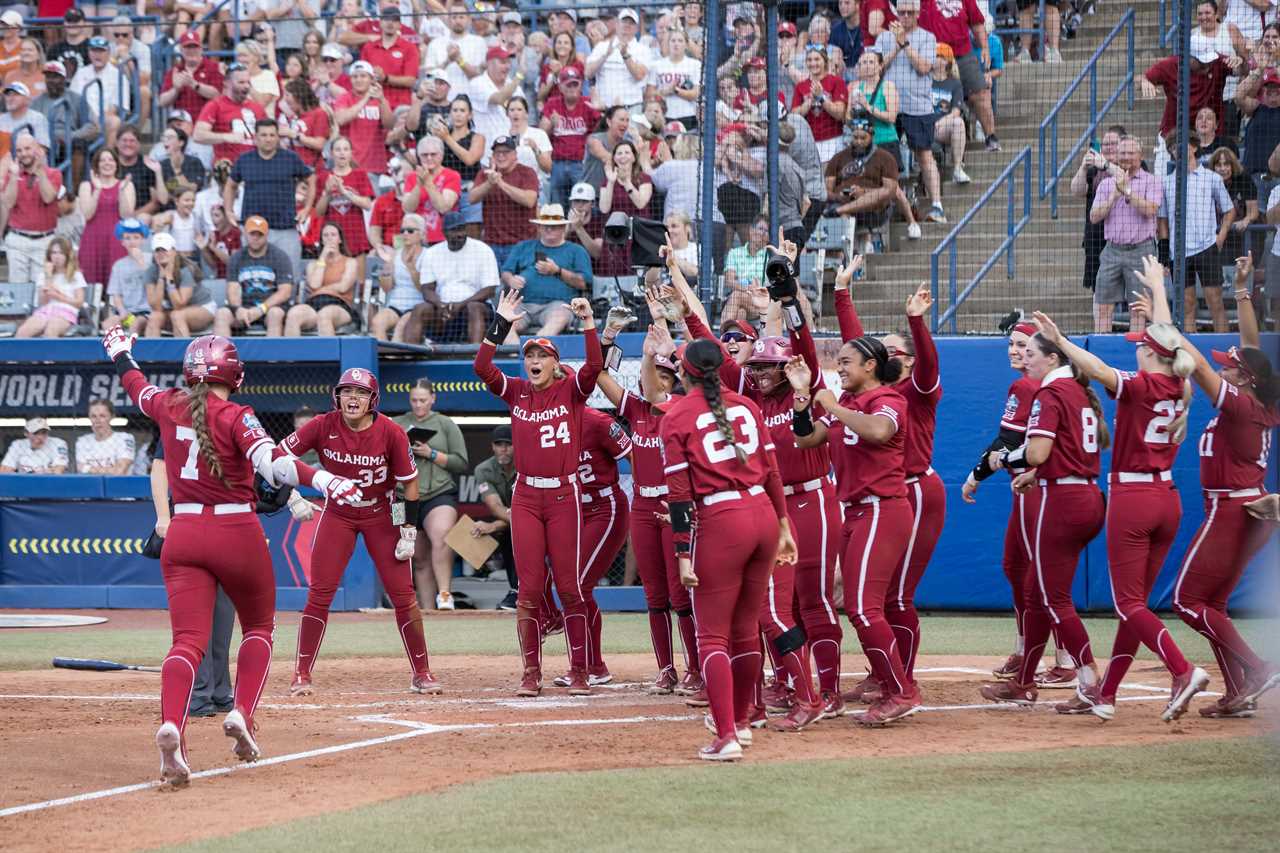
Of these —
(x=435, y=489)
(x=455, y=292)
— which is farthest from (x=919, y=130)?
(x=435, y=489)

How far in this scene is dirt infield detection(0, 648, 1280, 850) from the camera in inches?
237

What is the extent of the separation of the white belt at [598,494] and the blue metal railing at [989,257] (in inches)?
197

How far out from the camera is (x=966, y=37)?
1507 cm

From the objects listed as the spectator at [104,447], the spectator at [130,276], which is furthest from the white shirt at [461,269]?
the spectator at [104,447]

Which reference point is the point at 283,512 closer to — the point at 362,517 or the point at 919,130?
the point at 362,517

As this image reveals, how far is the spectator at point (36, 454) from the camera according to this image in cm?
1553

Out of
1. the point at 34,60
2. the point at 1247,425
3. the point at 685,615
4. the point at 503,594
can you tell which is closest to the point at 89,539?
the point at 503,594

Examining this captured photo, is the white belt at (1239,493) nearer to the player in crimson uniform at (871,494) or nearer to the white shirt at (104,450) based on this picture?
the player in crimson uniform at (871,494)

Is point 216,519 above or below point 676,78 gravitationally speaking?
below

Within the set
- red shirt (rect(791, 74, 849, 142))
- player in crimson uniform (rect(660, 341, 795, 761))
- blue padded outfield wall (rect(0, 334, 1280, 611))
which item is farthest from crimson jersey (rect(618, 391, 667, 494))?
red shirt (rect(791, 74, 849, 142))

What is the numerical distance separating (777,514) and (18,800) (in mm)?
3520

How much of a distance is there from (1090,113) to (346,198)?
765cm

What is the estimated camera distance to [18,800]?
627 cm

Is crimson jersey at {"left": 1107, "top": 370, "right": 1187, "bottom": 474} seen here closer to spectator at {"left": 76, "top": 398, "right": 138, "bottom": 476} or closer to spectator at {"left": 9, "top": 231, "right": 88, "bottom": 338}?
spectator at {"left": 76, "top": 398, "right": 138, "bottom": 476}
